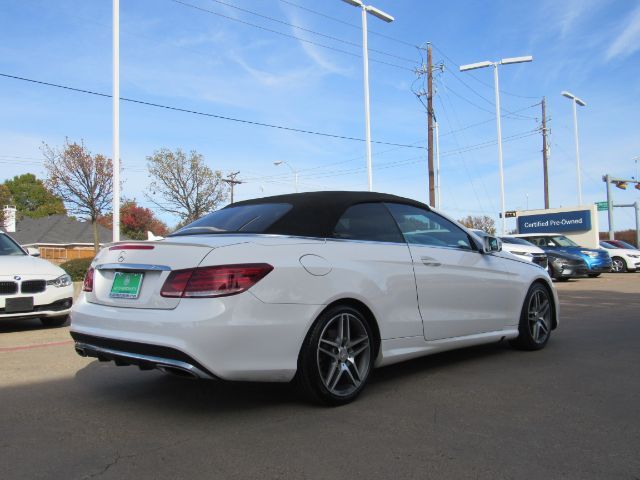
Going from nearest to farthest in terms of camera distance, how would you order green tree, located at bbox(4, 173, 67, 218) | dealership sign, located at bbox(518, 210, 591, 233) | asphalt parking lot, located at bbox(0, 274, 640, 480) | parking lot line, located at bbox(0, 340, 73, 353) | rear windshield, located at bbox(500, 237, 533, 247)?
asphalt parking lot, located at bbox(0, 274, 640, 480) < parking lot line, located at bbox(0, 340, 73, 353) < rear windshield, located at bbox(500, 237, 533, 247) < dealership sign, located at bbox(518, 210, 591, 233) < green tree, located at bbox(4, 173, 67, 218)

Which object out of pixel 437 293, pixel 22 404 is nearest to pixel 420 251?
pixel 437 293

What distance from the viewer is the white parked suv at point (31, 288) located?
7613 millimetres

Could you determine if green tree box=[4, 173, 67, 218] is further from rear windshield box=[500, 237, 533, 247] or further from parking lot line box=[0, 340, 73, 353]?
parking lot line box=[0, 340, 73, 353]

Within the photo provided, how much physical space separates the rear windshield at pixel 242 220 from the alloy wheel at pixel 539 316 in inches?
120

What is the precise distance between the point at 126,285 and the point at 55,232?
49731 mm

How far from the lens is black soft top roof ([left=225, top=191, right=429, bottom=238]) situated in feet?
13.3

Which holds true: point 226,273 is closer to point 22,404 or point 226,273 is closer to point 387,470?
point 387,470

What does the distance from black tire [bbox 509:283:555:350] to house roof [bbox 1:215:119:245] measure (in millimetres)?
45972

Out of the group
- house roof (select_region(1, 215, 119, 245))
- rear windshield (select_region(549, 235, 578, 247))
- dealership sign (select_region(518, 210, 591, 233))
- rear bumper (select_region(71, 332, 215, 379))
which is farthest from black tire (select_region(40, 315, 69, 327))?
house roof (select_region(1, 215, 119, 245))

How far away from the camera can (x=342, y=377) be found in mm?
3982

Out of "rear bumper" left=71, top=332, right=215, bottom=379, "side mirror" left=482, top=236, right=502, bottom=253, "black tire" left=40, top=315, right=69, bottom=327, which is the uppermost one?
"side mirror" left=482, top=236, right=502, bottom=253

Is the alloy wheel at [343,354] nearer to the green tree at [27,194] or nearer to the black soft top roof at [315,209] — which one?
the black soft top roof at [315,209]

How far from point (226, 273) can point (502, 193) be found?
30.8m

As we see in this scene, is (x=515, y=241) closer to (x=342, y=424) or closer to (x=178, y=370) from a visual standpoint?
(x=342, y=424)
